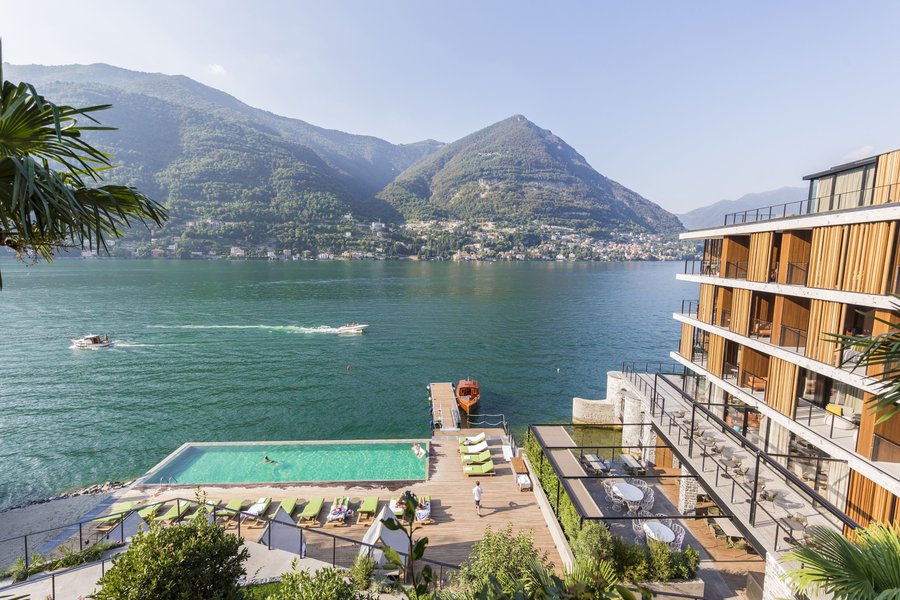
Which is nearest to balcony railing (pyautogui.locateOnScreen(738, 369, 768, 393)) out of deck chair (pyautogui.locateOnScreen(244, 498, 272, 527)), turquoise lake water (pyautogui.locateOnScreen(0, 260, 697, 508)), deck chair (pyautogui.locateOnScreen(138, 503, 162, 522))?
turquoise lake water (pyautogui.locateOnScreen(0, 260, 697, 508))

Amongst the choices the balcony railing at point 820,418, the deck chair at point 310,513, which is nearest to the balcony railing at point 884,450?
the balcony railing at point 820,418

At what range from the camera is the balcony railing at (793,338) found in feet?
49.1

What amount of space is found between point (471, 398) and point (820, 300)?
78.7 feet

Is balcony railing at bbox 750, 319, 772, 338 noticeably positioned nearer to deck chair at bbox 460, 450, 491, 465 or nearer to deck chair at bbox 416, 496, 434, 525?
deck chair at bbox 460, 450, 491, 465

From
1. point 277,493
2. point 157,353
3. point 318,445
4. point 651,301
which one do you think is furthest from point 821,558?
point 651,301

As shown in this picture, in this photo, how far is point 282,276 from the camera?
124938mm

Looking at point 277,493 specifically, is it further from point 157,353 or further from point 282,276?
point 282,276

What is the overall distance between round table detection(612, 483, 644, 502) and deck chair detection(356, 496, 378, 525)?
397 inches

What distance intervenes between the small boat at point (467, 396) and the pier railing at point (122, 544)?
1765 cm

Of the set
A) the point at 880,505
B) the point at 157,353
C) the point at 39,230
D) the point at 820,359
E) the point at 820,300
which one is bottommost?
the point at 157,353

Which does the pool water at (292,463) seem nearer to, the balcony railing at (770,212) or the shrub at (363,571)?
the shrub at (363,571)

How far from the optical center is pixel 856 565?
545 cm

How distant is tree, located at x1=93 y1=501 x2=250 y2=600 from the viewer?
7.35m

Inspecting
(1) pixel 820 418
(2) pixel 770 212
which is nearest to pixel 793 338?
(1) pixel 820 418
